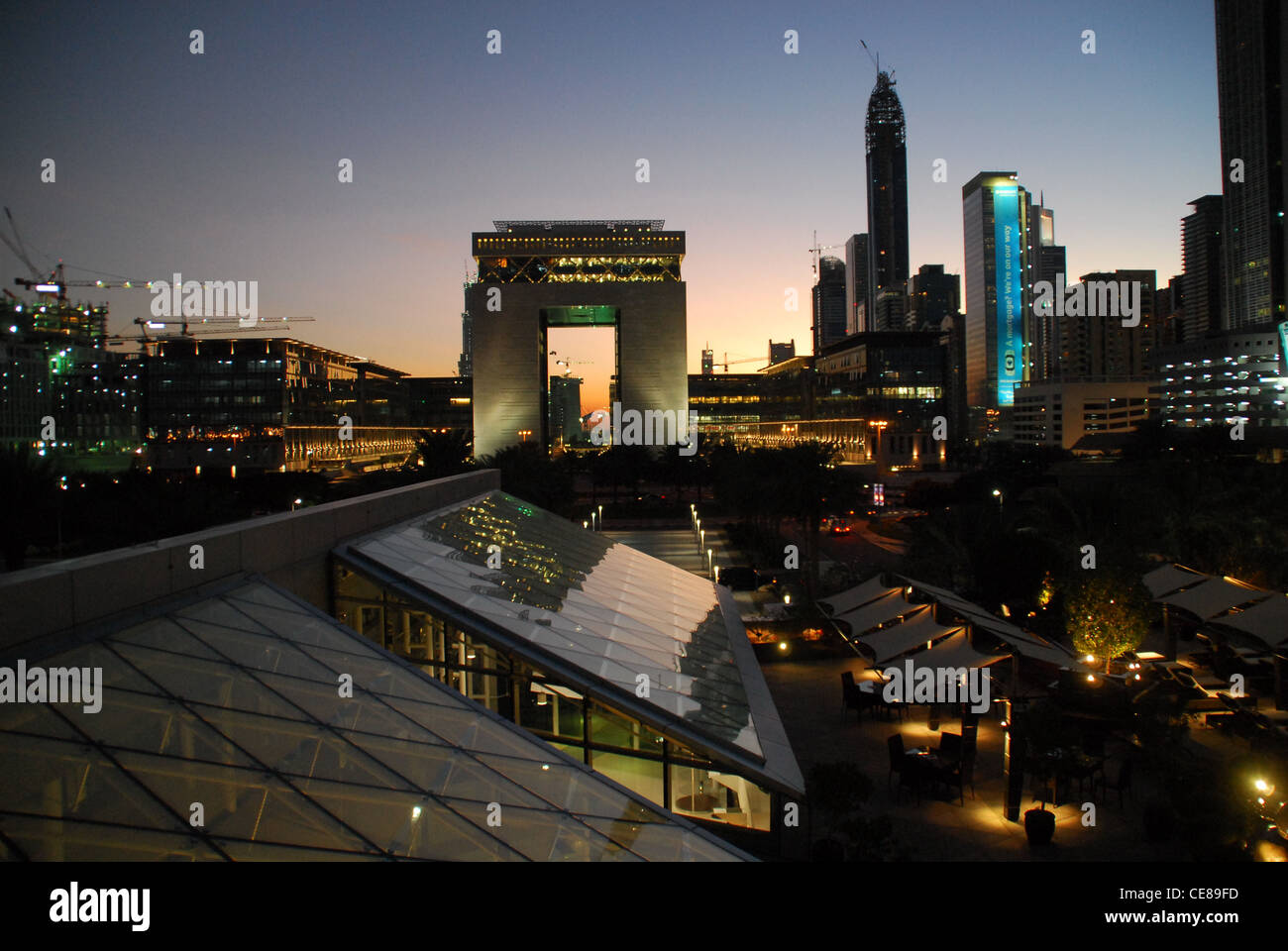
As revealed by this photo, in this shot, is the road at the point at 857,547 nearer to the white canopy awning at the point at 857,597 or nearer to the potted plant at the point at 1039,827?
the white canopy awning at the point at 857,597

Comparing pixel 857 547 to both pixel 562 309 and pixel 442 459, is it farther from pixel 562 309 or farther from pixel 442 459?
pixel 562 309

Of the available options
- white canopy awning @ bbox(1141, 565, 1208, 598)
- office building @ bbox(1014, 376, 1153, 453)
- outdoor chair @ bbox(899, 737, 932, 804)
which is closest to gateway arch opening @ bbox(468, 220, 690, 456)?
white canopy awning @ bbox(1141, 565, 1208, 598)

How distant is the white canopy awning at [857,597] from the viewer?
2094 centimetres

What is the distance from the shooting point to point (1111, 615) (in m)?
17.1

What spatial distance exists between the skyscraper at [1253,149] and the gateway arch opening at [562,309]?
115047 millimetres

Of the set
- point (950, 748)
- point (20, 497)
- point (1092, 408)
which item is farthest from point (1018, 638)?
point (1092, 408)

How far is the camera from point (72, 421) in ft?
406

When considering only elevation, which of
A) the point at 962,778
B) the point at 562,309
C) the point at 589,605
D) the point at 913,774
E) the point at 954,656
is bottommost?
the point at 962,778

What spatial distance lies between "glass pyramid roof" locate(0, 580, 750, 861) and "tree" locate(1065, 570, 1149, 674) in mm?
14518

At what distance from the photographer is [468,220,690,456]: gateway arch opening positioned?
89.1 m

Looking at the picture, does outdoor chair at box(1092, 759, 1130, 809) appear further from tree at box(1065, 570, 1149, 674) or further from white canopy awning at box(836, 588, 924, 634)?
white canopy awning at box(836, 588, 924, 634)

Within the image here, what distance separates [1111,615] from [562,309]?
8116cm

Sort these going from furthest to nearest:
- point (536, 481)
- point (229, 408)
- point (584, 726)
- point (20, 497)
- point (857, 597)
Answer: point (229, 408) < point (536, 481) < point (20, 497) < point (857, 597) < point (584, 726)
